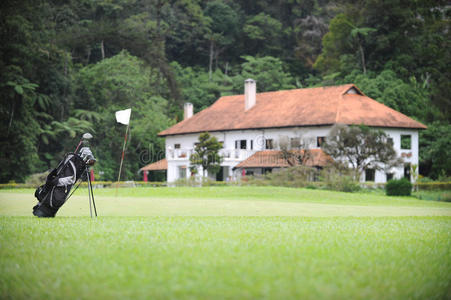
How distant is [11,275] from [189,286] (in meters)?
1.88

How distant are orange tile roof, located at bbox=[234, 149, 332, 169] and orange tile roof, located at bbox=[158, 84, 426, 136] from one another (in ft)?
7.71

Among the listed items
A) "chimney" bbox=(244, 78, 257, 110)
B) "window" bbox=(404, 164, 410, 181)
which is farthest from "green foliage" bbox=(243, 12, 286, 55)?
"window" bbox=(404, 164, 410, 181)

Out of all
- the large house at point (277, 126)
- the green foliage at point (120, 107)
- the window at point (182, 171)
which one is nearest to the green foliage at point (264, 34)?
the green foliage at point (120, 107)

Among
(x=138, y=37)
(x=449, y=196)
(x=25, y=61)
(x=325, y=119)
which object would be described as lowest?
(x=449, y=196)

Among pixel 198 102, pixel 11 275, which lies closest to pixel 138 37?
pixel 198 102

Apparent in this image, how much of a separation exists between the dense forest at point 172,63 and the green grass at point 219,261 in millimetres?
32290

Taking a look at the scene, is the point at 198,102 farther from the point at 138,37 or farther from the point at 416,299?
the point at 416,299

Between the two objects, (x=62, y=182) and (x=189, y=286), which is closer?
(x=189, y=286)

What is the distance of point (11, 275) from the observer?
585 centimetres

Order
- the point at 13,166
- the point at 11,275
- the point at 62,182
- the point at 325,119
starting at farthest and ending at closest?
the point at 325,119 < the point at 13,166 < the point at 62,182 < the point at 11,275

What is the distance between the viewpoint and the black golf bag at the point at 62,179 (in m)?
11.3

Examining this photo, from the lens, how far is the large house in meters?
44.8

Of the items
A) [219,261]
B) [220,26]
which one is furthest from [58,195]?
[220,26]

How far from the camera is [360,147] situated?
37312mm
